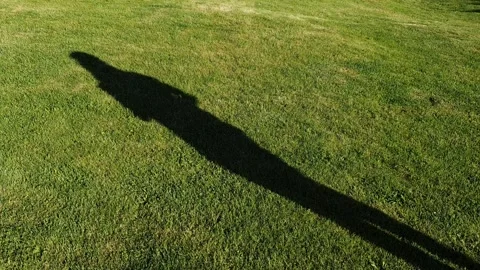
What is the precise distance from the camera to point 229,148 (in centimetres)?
743

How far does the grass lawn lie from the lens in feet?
18.3

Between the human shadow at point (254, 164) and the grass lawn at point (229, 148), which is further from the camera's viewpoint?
the human shadow at point (254, 164)

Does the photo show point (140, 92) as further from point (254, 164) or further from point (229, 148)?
point (254, 164)

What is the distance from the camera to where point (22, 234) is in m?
5.55

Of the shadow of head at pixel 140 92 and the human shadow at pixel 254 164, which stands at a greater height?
the shadow of head at pixel 140 92

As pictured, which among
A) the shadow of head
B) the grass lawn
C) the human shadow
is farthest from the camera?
the shadow of head

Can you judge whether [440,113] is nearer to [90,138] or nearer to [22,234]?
[90,138]

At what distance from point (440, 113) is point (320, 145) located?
3.39 m

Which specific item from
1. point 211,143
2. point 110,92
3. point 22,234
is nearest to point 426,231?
point 211,143

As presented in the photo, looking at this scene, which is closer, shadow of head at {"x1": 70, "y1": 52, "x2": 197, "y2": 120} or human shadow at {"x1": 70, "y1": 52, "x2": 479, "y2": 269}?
human shadow at {"x1": 70, "y1": 52, "x2": 479, "y2": 269}

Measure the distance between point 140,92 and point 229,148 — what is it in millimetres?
2837

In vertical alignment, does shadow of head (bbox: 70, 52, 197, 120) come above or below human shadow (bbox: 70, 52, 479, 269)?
above

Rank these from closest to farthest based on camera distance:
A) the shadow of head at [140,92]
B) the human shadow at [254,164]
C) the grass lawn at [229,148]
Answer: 1. the grass lawn at [229,148]
2. the human shadow at [254,164]
3. the shadow of head at [140,92]

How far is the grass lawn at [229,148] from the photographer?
5582mm
